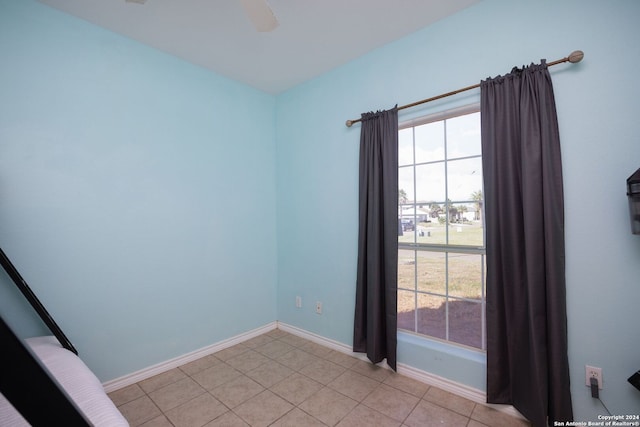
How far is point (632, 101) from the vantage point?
4.73 ft

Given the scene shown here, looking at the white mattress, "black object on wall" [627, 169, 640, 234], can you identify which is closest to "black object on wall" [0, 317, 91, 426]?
the white mattress

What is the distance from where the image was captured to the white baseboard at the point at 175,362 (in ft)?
6.73

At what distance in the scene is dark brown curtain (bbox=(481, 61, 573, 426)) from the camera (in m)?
1.53

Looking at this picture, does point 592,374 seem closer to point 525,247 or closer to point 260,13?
point 525,247

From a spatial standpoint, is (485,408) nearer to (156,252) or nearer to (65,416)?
(65,416)

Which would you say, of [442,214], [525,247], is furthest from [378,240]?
[525,247]

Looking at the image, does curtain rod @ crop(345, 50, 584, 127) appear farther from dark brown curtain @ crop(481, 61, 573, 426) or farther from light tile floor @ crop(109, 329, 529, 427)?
light tile floor @ crop(109, 329, 529, 427)

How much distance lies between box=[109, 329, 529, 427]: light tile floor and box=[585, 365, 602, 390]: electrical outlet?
438mm

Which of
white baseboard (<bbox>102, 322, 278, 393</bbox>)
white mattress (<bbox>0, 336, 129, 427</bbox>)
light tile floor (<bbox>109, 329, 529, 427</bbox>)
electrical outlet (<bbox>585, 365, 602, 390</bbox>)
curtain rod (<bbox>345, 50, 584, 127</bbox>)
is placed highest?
curtain rod (<bbox>345, 50, 584, 127</bbox>)

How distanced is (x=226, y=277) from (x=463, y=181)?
7.45 ft

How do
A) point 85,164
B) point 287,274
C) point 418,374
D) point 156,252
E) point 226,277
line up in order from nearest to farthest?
point 85,164
point 418,374
point 156,252
point 226,277
point 287,274

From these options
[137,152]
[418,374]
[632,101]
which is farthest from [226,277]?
[632,101]

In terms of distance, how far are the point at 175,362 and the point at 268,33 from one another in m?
2.77

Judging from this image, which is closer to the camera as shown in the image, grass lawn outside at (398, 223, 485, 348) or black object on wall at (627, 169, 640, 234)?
black object on wall at (627, 169, 640, 234)
